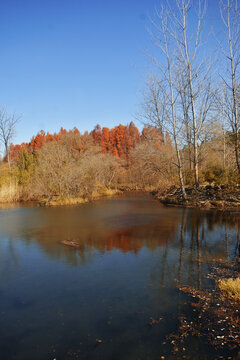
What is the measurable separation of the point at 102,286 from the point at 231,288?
2.66 metres

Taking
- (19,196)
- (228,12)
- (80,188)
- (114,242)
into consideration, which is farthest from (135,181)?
(114,242)

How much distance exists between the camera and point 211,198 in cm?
1711

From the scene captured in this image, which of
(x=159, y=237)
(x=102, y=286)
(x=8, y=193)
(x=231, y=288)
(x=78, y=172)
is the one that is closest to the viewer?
(x=231, y=288)

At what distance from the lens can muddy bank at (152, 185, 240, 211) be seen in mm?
15924

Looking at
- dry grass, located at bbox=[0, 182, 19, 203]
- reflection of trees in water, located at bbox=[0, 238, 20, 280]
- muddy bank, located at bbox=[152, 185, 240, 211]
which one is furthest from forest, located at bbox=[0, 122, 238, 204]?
reflection of trees in water, located at bbox=[0, 238, 20, 280]

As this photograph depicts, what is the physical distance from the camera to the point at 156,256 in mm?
7395

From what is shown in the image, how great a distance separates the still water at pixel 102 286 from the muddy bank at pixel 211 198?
505cm

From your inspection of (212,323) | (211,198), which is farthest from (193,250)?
(211,198)

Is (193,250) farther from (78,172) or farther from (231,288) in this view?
(78,172)

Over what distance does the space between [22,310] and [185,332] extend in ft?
9.67

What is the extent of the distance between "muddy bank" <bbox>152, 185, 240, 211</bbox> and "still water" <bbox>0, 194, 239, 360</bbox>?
505 centimetres

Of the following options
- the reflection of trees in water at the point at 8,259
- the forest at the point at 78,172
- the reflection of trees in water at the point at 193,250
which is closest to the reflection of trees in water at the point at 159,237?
the reflection of trees in water at the point at 193,250

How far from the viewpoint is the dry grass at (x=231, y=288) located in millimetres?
4784

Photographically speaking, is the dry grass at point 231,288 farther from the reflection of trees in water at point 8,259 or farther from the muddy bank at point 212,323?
the reflection of trees in water at point 8,259
